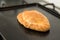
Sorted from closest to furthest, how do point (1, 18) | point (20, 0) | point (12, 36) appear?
point (12, 36) → point (1, 18) → point (20, 0)

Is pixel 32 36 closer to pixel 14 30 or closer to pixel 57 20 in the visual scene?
pixel 14 30

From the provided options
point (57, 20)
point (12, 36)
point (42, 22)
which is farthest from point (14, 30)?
point (57, 20)

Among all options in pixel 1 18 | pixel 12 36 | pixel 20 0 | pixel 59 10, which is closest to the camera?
pixel 12 36

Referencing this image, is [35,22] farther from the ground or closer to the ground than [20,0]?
closer to the ground

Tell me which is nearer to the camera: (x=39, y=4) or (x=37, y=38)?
(x=37, y=38)

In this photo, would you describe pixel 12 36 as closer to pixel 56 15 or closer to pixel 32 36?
pixel 32 36
